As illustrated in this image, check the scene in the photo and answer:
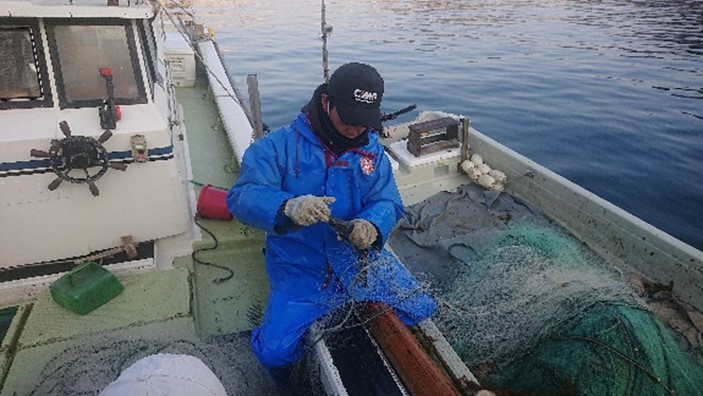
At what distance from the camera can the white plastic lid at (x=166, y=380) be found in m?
A: 1.99

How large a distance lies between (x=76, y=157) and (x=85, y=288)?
1.16m

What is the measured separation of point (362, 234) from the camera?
11.0ft

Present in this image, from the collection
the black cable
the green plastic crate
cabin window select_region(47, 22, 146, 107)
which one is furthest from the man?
cabin window select_region(47, 22, 146, 107)

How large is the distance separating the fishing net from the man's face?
1.90 meters

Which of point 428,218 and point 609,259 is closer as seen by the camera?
point 609,259

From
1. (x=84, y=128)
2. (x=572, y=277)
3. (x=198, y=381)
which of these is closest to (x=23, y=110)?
(x=84, y=128)

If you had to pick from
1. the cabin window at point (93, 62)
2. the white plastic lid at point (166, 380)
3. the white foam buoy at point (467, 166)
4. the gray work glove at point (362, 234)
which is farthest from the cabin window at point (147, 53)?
the white foam buoy at point (467, 166)

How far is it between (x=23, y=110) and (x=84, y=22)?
37.8 inches

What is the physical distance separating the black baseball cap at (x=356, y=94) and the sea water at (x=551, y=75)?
7.32 meters

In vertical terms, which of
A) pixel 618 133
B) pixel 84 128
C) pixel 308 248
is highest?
pixel 84 128

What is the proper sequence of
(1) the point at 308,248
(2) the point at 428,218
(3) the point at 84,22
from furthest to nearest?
(2) the point at 428,218 → (3) the point at 84,22 → (1) the point at 308,248

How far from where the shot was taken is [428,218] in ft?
21.8

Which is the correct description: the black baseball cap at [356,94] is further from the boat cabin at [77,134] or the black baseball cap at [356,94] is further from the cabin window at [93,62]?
the cabin window at [93,62]

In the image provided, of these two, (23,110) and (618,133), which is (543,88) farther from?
(23,110)
